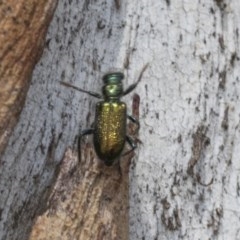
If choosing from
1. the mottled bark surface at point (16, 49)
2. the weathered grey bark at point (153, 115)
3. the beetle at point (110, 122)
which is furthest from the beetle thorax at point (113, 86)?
the mottled bark surface at point (16, 49)

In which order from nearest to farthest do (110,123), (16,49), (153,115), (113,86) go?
(16,49) < (110,123) < (113,86) < (153,115)

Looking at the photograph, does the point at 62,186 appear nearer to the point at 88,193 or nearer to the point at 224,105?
the point at 88,193

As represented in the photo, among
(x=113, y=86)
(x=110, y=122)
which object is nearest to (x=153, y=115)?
(x=113, y=86)

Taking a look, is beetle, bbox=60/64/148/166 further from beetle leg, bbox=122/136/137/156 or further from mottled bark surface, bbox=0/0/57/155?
mottled bark surface, bbox=0/0/57/155

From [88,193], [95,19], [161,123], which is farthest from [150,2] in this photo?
[88,193]

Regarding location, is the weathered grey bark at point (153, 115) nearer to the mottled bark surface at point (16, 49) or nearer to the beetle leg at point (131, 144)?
the beetle leg at point (131, 144)

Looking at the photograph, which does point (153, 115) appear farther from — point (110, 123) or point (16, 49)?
point (16, 49)
